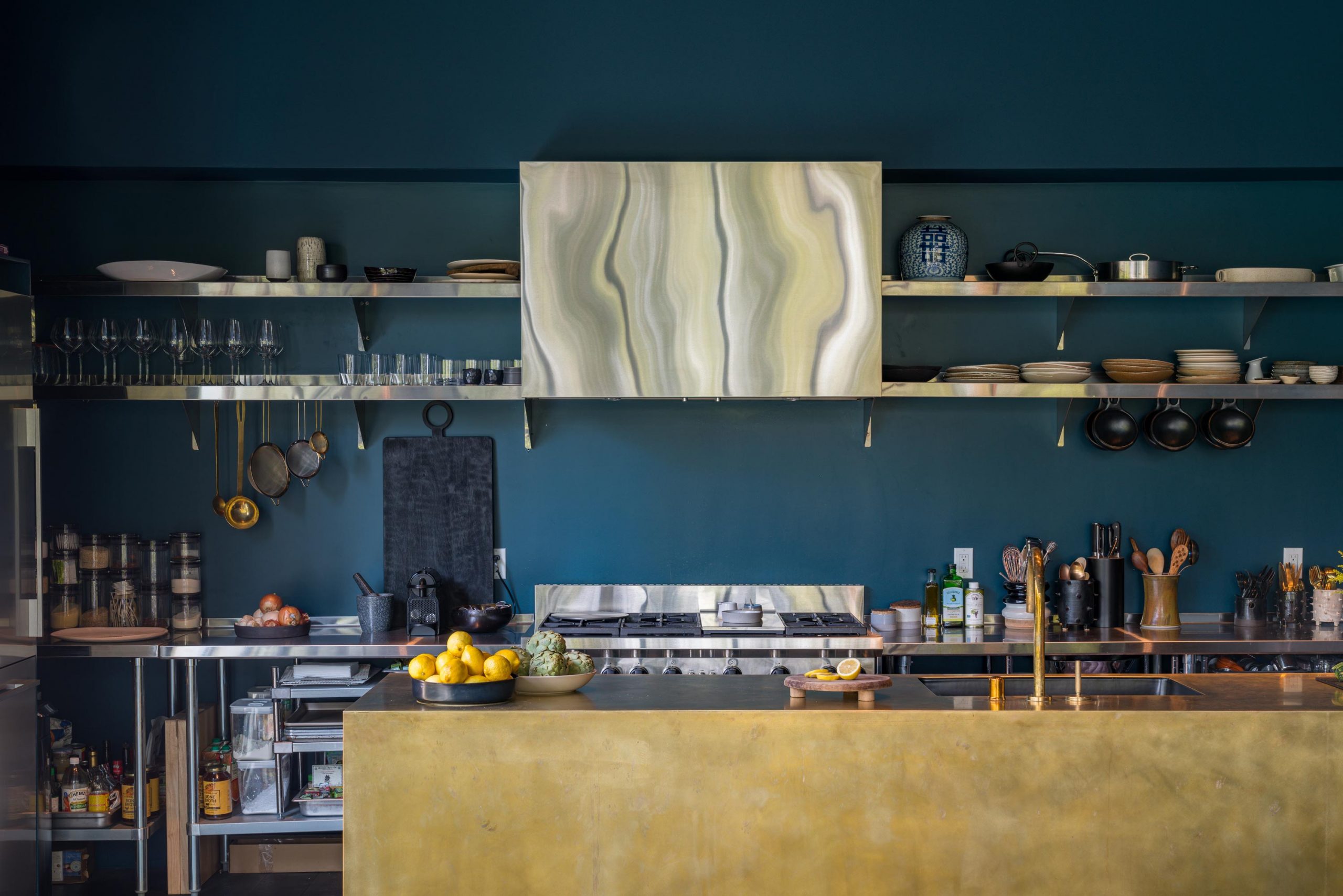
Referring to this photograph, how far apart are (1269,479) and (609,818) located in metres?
3.34

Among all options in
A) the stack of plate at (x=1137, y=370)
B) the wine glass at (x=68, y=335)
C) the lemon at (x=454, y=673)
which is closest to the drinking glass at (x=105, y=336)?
the wine glass at (x=68, y=335)

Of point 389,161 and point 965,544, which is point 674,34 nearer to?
point 389,161

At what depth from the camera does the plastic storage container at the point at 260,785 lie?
4.21m

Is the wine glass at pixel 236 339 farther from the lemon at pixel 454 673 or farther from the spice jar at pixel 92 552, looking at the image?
the lemon at pixel 454 673

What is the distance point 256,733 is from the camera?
166 inches

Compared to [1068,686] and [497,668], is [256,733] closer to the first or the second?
[497,668]

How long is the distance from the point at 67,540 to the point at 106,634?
1.37 ft

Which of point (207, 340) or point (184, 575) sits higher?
point (207, 340)

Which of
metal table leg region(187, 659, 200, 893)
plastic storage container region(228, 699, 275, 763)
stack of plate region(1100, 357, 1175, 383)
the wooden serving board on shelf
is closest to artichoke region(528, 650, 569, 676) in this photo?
the wooden serving board on shelf

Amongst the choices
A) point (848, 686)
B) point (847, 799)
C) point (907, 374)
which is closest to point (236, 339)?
point (907, 374)

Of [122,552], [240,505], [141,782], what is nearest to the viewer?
[141,782]

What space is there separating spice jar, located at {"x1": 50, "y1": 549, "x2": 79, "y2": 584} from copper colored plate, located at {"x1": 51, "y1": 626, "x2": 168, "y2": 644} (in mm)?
187

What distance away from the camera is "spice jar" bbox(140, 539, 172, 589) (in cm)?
456

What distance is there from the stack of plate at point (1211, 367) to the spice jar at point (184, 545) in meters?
3.89
